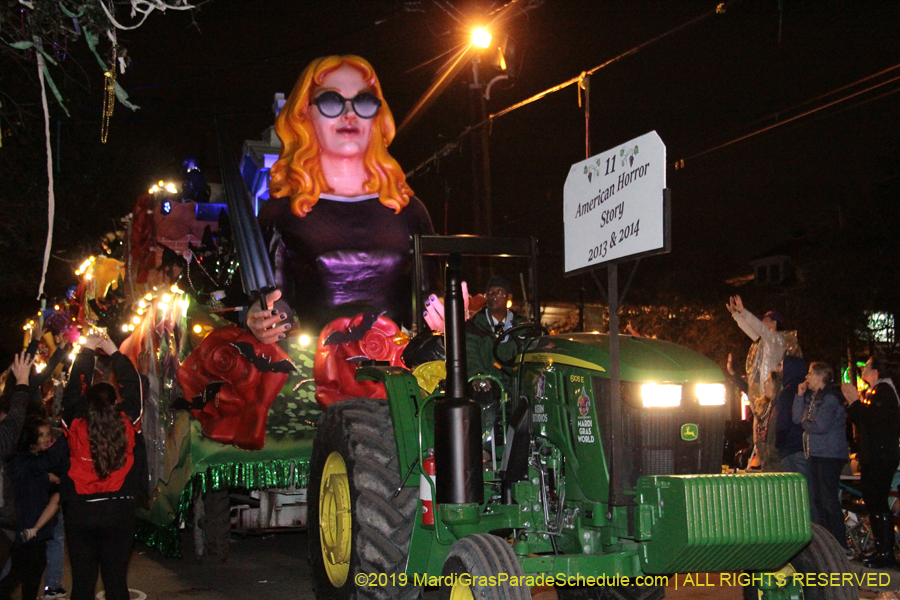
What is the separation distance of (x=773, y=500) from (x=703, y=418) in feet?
2.27

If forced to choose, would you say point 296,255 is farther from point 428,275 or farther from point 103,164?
point 103,164

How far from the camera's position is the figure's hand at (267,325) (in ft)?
27.2

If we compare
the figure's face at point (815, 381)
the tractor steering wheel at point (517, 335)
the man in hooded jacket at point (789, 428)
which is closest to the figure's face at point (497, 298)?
the tractor steering wheel at point (517, 335)

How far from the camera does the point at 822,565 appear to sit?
4.78 metres

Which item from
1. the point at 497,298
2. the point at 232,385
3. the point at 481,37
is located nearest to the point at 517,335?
the point at 497,298

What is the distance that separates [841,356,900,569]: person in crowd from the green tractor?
Result: 11.6ft

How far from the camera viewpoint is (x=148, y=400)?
30.5 feet

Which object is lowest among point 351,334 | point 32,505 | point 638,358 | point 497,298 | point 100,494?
point 32,505

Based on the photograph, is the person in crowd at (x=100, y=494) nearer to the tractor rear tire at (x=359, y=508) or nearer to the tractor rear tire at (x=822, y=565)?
the tractor rear tire at (x=359, y=508)

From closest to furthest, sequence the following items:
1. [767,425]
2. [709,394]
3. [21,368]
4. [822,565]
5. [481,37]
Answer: [822,565]
[709,394]
[21,368]
[767,425]
[481,37]

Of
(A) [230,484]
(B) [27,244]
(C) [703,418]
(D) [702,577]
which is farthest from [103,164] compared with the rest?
(C) [703,418]

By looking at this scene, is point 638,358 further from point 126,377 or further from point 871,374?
point 126,377

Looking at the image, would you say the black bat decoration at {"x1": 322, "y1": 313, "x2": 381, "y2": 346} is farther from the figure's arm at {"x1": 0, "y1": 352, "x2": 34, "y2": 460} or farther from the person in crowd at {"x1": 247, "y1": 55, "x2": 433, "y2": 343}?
the figure's arm at {"x1": 0, "y1": 352, "x2": 34, "y2": 460}

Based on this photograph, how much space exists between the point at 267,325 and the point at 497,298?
101 inches
